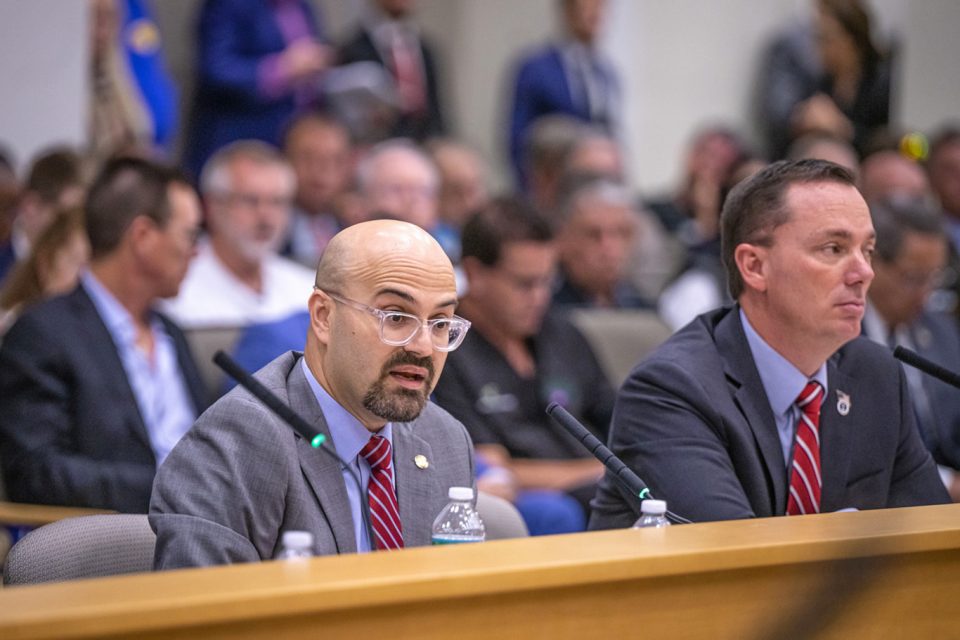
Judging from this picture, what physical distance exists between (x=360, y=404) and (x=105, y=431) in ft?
4.80

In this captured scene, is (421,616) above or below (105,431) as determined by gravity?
above

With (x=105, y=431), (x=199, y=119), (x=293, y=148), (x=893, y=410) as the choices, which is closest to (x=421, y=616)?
(x=893, y=410)

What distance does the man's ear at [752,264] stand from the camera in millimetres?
2572

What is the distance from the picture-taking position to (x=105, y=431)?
3373 millimetres

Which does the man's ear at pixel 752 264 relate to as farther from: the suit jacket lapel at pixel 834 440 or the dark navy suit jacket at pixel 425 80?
the dark navy suit jacket at pixel 425 80

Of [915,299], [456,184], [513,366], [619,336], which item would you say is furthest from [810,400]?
[456,184]

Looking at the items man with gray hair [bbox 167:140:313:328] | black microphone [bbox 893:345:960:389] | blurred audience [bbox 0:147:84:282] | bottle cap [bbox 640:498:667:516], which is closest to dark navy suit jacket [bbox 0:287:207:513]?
man with gray hair [bbox 167:140:313:328]

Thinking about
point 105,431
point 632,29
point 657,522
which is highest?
point 632,29

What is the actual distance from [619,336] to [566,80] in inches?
97.9

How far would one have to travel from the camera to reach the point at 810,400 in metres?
2.53

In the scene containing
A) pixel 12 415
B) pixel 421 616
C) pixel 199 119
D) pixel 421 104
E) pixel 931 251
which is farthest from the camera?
pixel 421 104

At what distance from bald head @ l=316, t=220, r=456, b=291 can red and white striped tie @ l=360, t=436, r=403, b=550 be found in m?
0.27

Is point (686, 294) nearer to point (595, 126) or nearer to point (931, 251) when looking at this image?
point (931, 251)

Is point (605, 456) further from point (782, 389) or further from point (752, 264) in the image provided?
point (752, 264)
